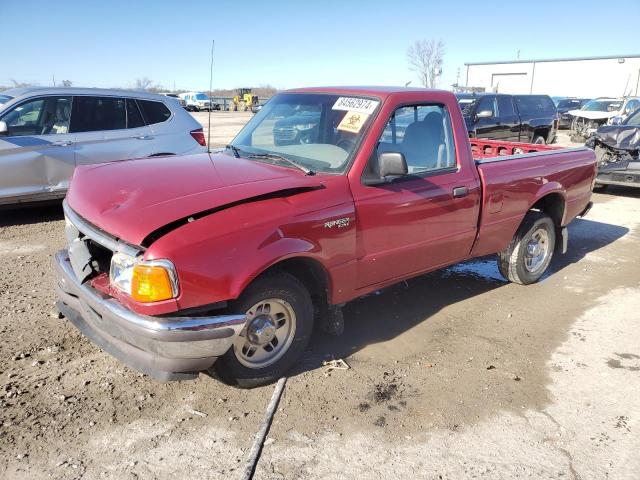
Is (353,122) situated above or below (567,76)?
below

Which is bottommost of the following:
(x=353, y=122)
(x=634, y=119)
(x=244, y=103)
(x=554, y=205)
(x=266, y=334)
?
(x=266, y=334)

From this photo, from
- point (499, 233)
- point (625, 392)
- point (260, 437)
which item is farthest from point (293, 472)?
point (499, 233)

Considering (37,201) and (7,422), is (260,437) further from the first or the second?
(37,201)

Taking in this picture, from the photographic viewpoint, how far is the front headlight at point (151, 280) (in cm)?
268

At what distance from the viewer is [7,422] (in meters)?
2.92

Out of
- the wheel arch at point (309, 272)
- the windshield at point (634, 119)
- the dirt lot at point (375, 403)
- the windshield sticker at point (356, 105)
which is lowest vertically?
the dirt lot at point (375, 403)

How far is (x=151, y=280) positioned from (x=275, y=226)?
0.76 meters

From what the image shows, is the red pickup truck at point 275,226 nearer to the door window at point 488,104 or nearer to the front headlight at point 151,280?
the front headlight at point 151,280

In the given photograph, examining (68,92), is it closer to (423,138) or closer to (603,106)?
(423,138)

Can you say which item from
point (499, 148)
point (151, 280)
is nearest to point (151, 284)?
point (151, 280)

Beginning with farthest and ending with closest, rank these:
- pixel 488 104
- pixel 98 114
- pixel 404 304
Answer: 1. pixel 488 104
2. pixel 98 114
3. pixel 404 304

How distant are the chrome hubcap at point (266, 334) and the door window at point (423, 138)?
4.81 feet

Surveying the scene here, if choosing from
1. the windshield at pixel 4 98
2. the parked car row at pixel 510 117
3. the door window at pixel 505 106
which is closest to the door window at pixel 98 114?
the windshield at pixel 4 98

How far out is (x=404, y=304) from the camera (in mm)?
4820
